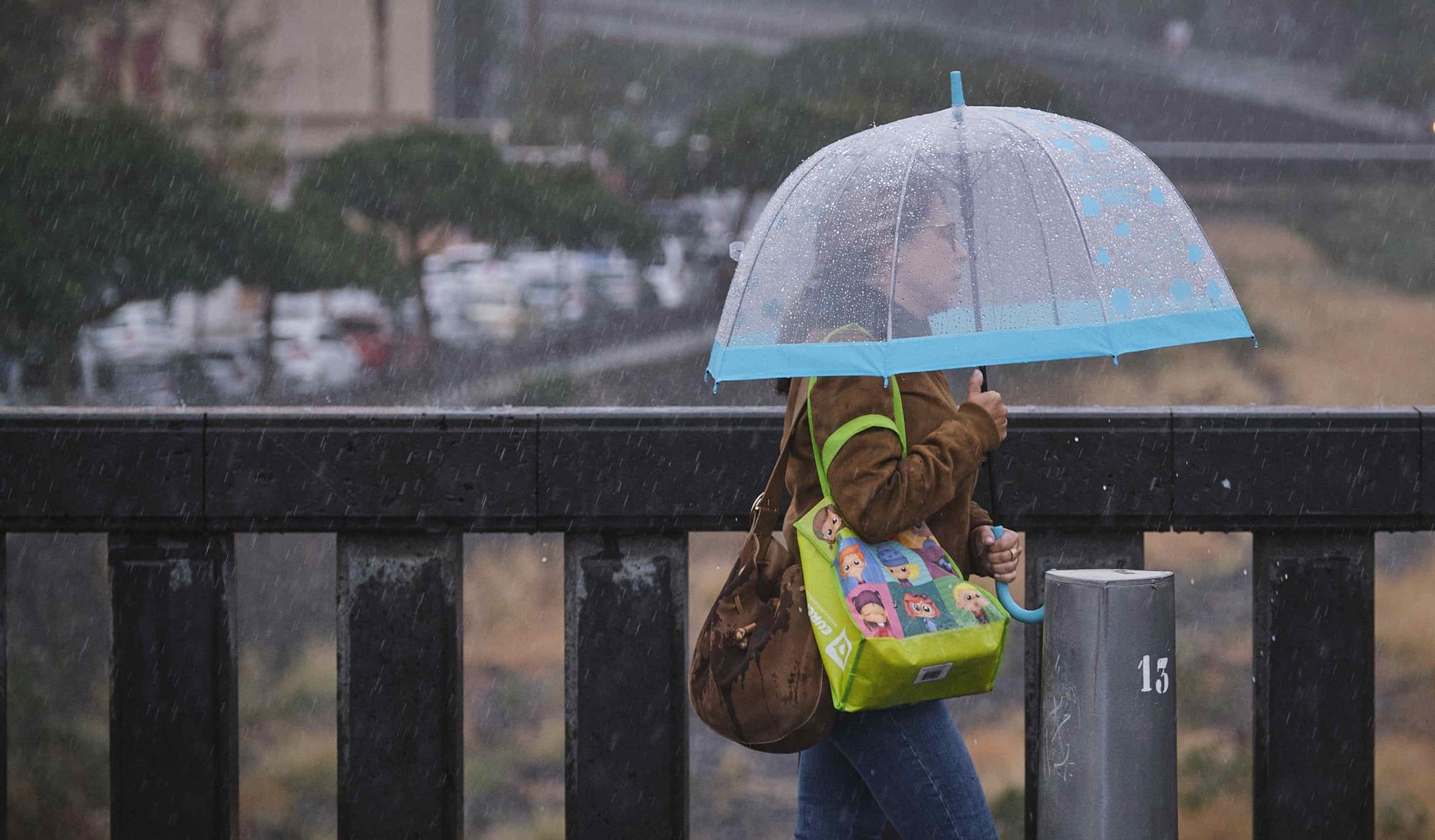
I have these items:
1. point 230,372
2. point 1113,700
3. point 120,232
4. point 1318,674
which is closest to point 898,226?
point 1113,700

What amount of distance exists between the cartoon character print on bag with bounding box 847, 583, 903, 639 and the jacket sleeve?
9 centimetres

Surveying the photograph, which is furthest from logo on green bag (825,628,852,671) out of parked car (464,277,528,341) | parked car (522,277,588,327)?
parked car (522,277,588,327)

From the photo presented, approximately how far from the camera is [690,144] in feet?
115

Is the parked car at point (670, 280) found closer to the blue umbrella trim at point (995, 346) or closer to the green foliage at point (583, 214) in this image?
the green foliage at point (583, 214)

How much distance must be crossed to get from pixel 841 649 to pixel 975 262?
700 millimetres

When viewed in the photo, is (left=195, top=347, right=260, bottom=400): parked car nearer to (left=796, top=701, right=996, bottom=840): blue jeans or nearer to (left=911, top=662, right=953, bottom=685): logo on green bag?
(left=796, top=701, right=996, bottom=840): blue jeans

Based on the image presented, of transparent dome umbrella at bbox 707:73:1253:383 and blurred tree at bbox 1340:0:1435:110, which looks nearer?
transparent dome umbrella at bbox 707:73:1253:383

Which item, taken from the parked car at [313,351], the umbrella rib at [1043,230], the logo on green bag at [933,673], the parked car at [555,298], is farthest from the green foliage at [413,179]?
the logo on green bag at [933,673]

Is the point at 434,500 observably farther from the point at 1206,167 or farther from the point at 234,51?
the point at 1206,167

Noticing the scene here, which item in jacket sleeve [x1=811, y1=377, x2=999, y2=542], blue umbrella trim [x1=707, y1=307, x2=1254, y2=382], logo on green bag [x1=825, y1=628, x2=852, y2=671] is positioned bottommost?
logo on green bag [x1=825, y1=628, x2=852, y2=671]

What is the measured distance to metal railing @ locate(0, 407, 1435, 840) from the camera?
10.1 feet

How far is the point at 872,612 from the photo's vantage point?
2.43 meters

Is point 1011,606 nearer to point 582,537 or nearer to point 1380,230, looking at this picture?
point 582,537

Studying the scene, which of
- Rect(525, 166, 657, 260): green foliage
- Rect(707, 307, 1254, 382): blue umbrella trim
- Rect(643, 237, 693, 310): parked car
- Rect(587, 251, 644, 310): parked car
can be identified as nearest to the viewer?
Rect(707, 307, 1254, 382): blue umbrella trim
